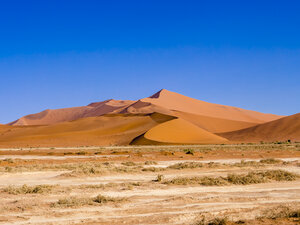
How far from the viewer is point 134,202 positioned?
1195cm

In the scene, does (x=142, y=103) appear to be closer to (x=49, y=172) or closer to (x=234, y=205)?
(x=49, y=172)

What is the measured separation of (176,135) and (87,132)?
19.8 metres

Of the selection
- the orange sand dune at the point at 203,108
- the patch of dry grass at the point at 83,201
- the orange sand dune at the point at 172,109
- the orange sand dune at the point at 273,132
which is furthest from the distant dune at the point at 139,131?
the patch of dry grass at the point at 83,201

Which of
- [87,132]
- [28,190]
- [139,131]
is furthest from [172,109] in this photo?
[28,190]

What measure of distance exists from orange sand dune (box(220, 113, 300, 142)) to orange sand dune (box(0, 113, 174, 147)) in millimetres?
16903

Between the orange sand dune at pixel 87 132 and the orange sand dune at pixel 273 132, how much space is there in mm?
16903

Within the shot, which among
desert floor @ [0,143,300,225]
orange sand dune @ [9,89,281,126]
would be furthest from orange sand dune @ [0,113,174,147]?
desert floor @ [0,143,300,225]

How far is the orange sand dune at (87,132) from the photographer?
→ 76000 millimetres

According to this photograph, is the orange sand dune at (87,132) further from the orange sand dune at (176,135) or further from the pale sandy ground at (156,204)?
the pale sandy ground at (156,204)

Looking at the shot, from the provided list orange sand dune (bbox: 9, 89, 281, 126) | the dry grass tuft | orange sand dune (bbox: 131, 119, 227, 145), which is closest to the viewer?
the dry grass tuft

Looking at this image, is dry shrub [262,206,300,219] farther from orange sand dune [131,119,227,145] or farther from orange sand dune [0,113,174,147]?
orange sand dune [0,113,174,147]

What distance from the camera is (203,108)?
520ft

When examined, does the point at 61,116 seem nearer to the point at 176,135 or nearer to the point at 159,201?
the point at 176,135

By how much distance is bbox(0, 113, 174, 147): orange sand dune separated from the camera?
2992 inches
